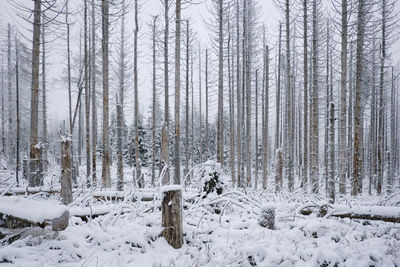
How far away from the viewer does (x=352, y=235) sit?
3.21 metres

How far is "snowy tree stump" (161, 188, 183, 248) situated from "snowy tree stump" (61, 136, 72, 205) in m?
2.21

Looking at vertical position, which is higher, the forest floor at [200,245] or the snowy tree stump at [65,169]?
the snowy tree stump at [65,169]

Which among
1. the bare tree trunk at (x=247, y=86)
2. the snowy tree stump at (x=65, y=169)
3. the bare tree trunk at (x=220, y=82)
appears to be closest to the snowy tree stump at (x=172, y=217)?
the snowy tree stump at (x=65, y=169)

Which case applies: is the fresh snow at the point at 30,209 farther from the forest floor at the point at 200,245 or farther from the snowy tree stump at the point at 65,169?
the snowy tree stump at the point at 65,169

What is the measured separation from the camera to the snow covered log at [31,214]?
2.23 m

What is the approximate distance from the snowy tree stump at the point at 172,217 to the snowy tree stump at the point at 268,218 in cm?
140

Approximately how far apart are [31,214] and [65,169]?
1.63m

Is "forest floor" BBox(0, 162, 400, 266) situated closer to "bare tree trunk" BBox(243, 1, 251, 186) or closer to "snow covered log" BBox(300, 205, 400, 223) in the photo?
"snow covered log" BBox(300, 205, 400, 223)

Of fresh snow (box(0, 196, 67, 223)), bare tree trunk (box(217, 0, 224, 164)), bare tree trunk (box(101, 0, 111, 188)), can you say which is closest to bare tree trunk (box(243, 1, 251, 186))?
bare tree trunk (box(217, 0, 224, 164))

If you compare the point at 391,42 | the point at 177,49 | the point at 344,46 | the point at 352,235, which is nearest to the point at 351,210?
the point at 352,235

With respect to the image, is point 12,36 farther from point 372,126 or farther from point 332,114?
point 372,126

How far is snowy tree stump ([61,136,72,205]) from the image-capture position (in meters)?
3.73

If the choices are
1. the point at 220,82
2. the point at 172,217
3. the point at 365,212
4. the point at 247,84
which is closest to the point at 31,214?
the point at 172,217

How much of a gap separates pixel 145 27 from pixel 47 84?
9.55 m
